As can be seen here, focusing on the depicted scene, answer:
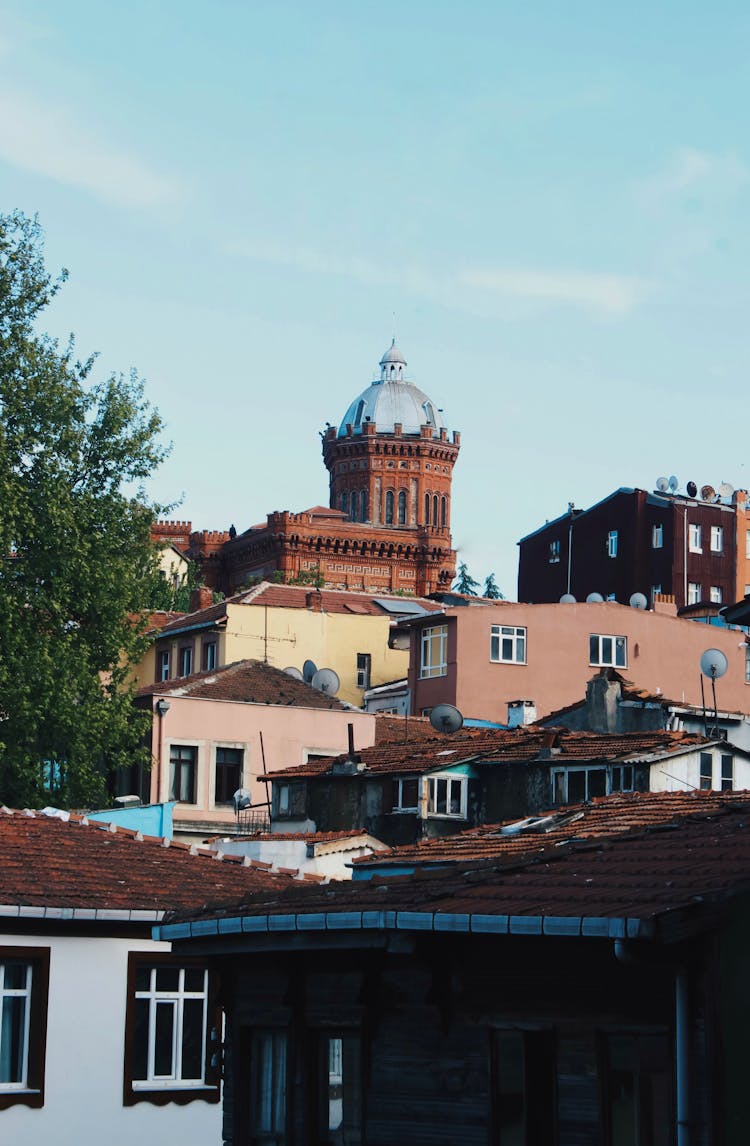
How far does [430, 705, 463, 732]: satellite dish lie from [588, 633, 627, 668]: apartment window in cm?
1733

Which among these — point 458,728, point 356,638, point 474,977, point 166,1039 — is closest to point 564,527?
point 356,638

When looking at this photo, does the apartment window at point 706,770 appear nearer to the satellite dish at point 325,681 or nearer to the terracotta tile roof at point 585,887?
the terracotta tile roof at point 585,887

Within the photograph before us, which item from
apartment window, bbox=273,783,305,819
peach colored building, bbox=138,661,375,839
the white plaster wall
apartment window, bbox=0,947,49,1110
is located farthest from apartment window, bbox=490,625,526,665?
apartment window, bbox=0,947,49,1110

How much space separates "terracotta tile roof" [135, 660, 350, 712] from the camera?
51750 mm

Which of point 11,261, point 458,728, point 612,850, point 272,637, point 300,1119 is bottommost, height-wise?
point 300,1119

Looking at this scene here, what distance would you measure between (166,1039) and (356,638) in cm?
5249

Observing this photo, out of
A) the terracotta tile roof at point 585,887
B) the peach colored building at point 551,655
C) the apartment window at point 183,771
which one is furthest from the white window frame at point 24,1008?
the peach colored building at point 551,655

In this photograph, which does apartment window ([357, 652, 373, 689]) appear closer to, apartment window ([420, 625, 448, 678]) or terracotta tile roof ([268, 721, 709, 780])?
apartment window ([420, 625, 448, 678])

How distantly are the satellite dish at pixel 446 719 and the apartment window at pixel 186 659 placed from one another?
25.8m

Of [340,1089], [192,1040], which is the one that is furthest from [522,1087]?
[192,1040]

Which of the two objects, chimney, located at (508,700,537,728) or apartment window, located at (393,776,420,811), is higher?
chimney, located at (508,700,537,728)

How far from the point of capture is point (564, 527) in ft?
322

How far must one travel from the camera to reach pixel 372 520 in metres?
148

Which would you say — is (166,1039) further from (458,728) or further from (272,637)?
(272,637)
